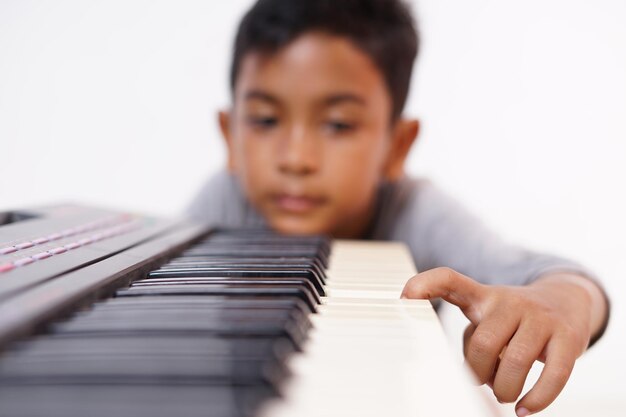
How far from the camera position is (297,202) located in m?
1.26

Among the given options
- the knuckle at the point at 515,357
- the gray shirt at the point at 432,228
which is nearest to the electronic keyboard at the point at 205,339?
the knuckle at the point at 515,357

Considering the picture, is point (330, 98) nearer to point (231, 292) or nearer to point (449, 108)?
point (231, 292)

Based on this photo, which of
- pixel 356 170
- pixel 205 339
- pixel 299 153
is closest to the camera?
pixel 205 339

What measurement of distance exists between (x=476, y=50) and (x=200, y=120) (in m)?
0.94

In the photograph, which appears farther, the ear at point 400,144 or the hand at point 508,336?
the ear at point 400,144

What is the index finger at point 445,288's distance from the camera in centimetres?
62

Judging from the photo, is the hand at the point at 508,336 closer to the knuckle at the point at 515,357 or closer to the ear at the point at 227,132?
the knuckle at the point at 515,357

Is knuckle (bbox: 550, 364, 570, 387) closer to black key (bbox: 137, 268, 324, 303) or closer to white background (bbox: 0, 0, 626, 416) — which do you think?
black key (bbox: 137, 268, 324, 303)

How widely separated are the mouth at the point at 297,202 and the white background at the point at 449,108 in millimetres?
758

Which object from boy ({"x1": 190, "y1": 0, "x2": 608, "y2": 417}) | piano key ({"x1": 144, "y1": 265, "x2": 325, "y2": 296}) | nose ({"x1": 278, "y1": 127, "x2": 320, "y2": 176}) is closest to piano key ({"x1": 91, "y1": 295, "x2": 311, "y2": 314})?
piano key ({"x1": 144, "y1": 265, "x2": 325, "y2": 296})

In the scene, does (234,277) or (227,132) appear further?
(227,132)

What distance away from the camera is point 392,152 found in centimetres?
150

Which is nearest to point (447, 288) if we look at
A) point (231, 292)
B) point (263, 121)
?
point (231, 292)

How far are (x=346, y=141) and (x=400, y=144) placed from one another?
0.33 meters
